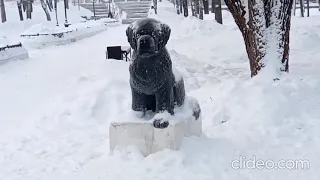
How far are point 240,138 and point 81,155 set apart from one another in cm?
184

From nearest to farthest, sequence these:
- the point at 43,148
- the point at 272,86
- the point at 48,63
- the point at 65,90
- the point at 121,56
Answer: the point at 43,148
the point at 272,86
the point at 65,90
the point at 121,56
the point at 48,63

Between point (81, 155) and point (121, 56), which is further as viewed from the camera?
point (121, 56)

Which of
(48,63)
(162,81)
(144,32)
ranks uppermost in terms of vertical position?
(144,32)

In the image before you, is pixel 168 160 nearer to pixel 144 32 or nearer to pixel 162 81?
pixel 162 81

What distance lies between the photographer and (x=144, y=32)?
4324 mm

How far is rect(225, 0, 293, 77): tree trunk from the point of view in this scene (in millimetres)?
6820

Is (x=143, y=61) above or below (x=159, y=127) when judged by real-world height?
above

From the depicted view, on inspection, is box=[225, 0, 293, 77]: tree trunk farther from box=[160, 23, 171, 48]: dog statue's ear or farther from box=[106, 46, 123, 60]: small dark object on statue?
A: box=[106, 46, 123, 60]: small dark object on statue

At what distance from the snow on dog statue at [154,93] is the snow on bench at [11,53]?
33.7 ft

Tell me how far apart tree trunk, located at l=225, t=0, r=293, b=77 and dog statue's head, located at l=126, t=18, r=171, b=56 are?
9.43ft

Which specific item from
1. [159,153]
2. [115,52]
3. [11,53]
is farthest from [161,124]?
[11,53]

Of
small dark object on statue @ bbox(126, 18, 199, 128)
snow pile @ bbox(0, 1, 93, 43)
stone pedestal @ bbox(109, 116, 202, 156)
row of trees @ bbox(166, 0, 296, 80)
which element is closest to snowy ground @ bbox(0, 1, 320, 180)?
stone pedestal @ bbox(109, 116, 202, 156)

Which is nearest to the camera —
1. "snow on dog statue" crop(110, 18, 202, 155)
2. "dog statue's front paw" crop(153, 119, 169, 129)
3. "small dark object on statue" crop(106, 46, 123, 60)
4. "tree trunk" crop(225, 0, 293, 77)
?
"snow on dog statue" crop(110, 18, 202, 155)

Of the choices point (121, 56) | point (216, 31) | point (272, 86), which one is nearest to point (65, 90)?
point (121, 56)
